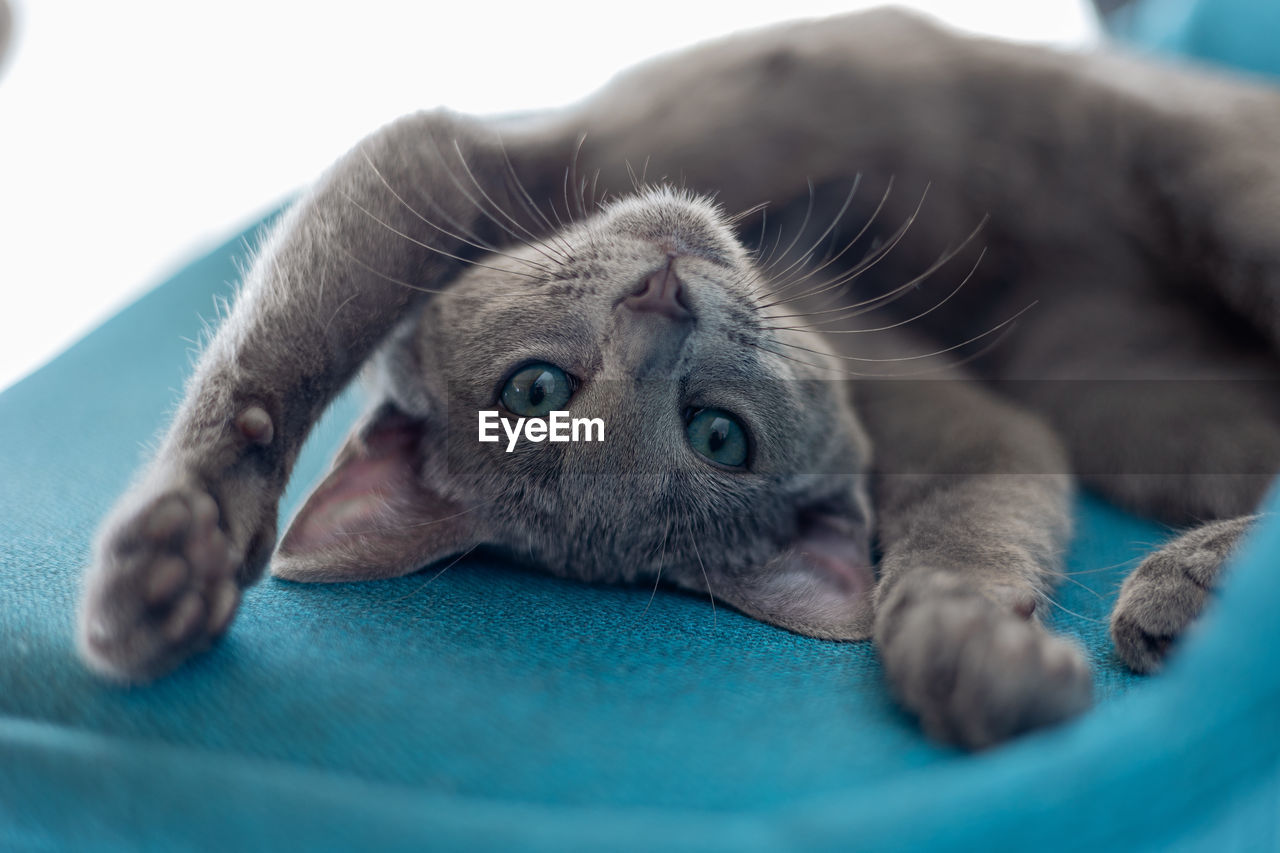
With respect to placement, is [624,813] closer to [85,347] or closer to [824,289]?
[824,289]

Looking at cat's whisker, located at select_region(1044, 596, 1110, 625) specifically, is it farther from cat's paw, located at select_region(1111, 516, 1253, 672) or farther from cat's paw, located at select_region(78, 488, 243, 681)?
cat's paw, located at select_region(78, 488, 243, 681)

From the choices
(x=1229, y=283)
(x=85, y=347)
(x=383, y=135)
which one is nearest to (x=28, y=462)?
(x=85, y=347)

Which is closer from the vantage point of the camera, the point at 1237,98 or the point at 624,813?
the point at 624,813

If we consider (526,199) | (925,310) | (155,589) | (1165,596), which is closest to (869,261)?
(925,310)

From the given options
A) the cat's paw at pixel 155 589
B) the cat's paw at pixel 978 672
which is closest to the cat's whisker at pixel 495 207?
the cat's paw at pixel 155 589

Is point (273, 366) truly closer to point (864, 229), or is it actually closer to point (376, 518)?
point (376, 518)

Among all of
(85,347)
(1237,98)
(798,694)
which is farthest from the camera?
(85,347)
